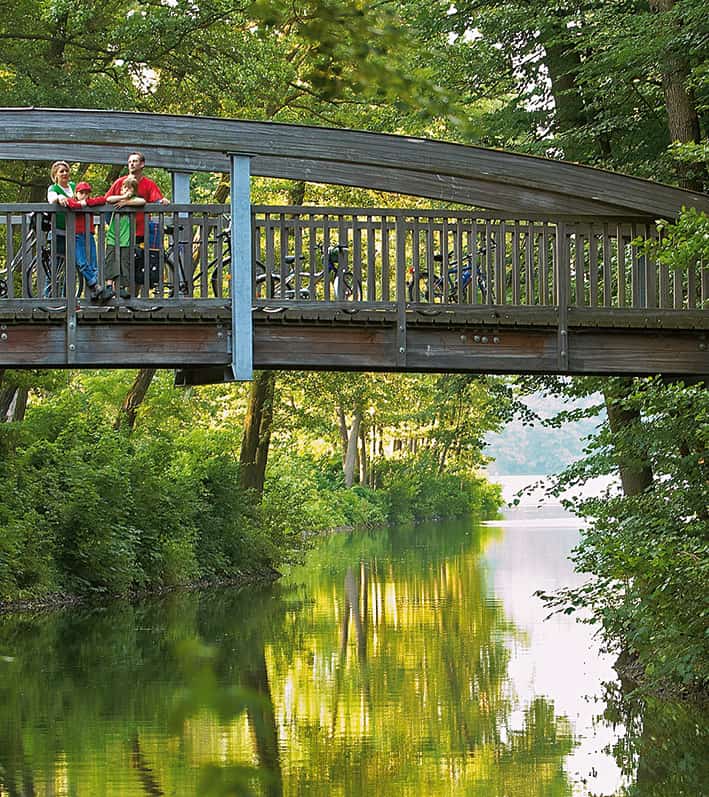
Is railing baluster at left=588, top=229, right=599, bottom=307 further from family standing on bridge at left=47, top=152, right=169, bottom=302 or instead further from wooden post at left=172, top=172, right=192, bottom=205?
family standing on bridge at left=47, top=152, right=169, bottom=302

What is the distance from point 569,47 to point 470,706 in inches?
310

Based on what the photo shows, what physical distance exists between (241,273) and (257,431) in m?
18.7

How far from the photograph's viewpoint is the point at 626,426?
14766 millimetres

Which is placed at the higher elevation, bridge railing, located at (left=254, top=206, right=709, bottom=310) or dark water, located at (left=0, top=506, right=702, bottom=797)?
bridge railing, located at (left=254, top=206, right=709, bottom=310)

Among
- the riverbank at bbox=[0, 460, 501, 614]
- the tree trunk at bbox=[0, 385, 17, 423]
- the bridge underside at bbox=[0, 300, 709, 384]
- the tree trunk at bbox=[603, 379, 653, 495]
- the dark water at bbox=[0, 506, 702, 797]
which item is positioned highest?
the tree trunk at bbox=[0, 385, 17, 423]

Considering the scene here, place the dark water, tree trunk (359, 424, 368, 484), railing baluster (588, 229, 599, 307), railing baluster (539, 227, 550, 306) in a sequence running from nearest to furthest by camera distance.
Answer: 1. the dark water
2. railing baluster (588, 229, 599, 307)
3. railing baluster (539, 227, 550, 306)
4. tree trunk (359, 424, 368, 484)

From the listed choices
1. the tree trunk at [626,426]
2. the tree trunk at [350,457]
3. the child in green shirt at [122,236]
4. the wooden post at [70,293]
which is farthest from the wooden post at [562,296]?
the tree trunk at [350,457]

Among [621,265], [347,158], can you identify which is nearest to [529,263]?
[621,265]

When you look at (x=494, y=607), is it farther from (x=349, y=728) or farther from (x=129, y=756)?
(x=129, y=756)

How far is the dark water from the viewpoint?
10.8 metres

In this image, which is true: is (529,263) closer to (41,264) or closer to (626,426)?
(626,426)

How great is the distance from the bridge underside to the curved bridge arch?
925 millimetres

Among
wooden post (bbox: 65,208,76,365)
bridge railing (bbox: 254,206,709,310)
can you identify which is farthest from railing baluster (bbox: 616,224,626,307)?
wooden post (bbox: 65,208,76,365)

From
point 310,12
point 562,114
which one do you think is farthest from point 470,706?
point 310,12
